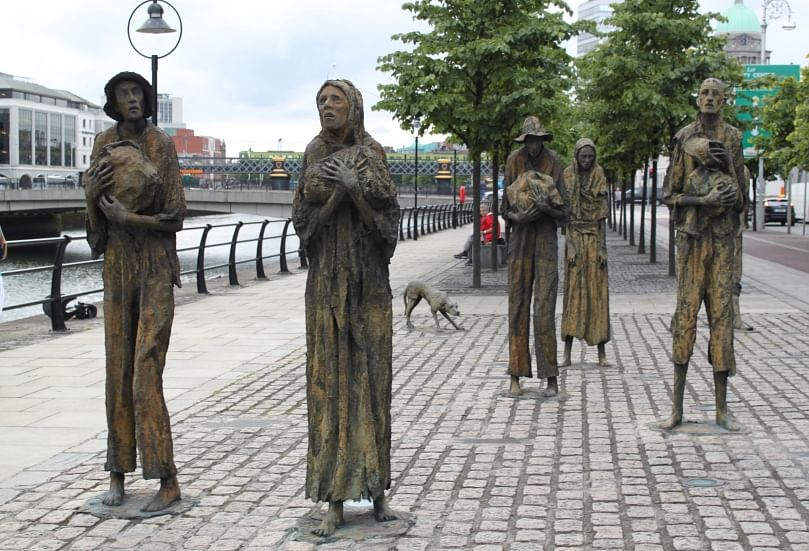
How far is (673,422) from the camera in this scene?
27.8 ft

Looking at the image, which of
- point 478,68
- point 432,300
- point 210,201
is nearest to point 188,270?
point 478,68

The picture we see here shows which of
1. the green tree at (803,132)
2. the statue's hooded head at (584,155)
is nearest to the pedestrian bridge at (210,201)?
the green tree at (803,132)

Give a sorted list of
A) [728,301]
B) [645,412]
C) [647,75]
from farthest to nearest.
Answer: [647,75] → [645,412] → [728,301]

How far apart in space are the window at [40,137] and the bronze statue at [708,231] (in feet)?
427

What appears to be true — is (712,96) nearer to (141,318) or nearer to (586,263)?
(586,263)

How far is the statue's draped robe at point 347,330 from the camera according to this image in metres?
5.73

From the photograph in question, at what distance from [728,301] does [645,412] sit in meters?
1.30

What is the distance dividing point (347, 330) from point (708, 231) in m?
3.51

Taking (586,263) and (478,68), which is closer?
(586,263)

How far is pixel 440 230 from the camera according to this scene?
1991 inches

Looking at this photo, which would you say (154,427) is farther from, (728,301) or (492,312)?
(492,312)

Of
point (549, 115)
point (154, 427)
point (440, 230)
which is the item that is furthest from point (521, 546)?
→ point (440, 230)

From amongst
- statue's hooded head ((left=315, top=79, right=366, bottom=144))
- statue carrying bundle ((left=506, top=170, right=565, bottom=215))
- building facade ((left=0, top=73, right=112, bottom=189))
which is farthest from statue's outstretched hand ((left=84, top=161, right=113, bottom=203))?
building facade ((left=0, top=73, right=112, bottom=189))

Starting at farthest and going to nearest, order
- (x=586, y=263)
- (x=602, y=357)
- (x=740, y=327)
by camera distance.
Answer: (x=740, y=327) → (x=586, y=263) → (x=602, y=357)
